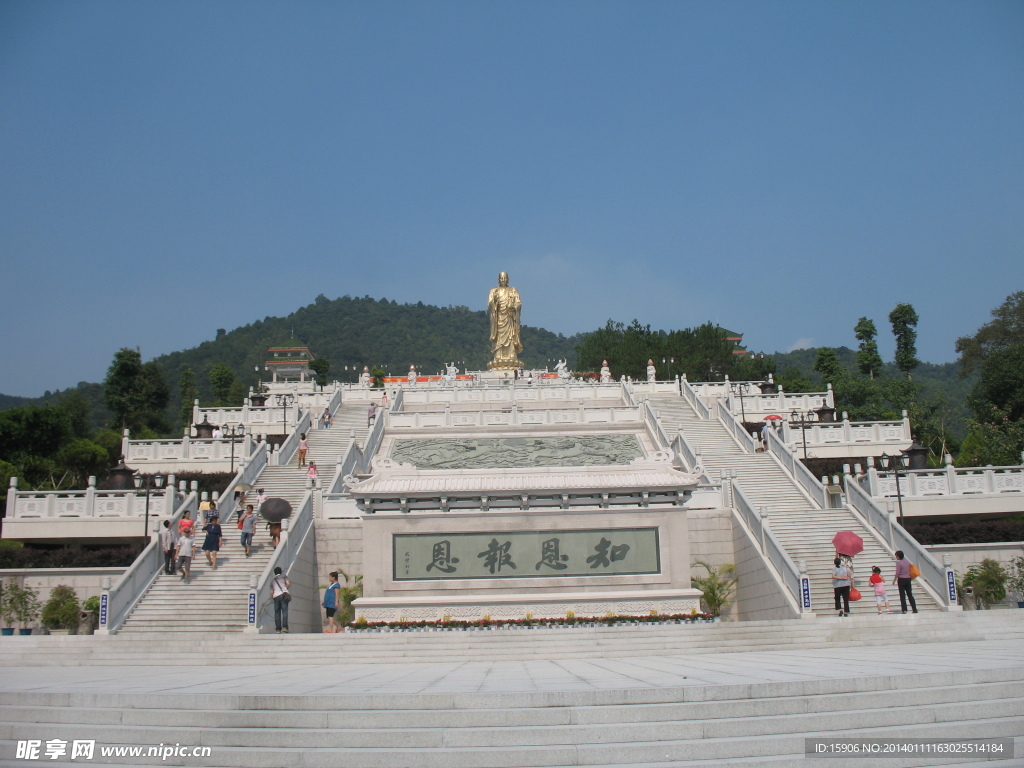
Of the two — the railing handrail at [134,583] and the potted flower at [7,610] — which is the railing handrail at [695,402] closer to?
the railing handrail at [134,583]

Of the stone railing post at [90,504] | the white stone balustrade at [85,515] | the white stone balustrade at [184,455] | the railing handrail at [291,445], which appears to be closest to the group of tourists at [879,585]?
the white stone balustrade at [85,515]

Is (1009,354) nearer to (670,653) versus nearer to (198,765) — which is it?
(670,653)

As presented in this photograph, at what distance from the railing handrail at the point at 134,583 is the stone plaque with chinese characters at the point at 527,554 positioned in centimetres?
459

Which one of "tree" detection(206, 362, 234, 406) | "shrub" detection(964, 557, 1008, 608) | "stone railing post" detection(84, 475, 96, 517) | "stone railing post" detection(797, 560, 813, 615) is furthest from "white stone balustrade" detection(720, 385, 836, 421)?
"tree" detection(206, 362, 234, 406)

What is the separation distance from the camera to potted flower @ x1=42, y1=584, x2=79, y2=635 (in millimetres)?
→ 16859

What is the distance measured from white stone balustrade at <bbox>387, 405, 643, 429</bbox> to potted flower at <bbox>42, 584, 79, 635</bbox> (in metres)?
10.4

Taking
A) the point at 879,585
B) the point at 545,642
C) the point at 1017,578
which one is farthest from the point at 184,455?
the point at 1017,578

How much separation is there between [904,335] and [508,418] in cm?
3655

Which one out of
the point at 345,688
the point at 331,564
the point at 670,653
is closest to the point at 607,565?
the point at 670,653

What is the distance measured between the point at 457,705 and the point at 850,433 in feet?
70.9

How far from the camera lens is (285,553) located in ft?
53.7

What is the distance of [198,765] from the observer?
648 cm

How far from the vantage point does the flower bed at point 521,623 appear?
579 inches

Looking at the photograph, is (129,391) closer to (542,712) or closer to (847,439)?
(847,439)
